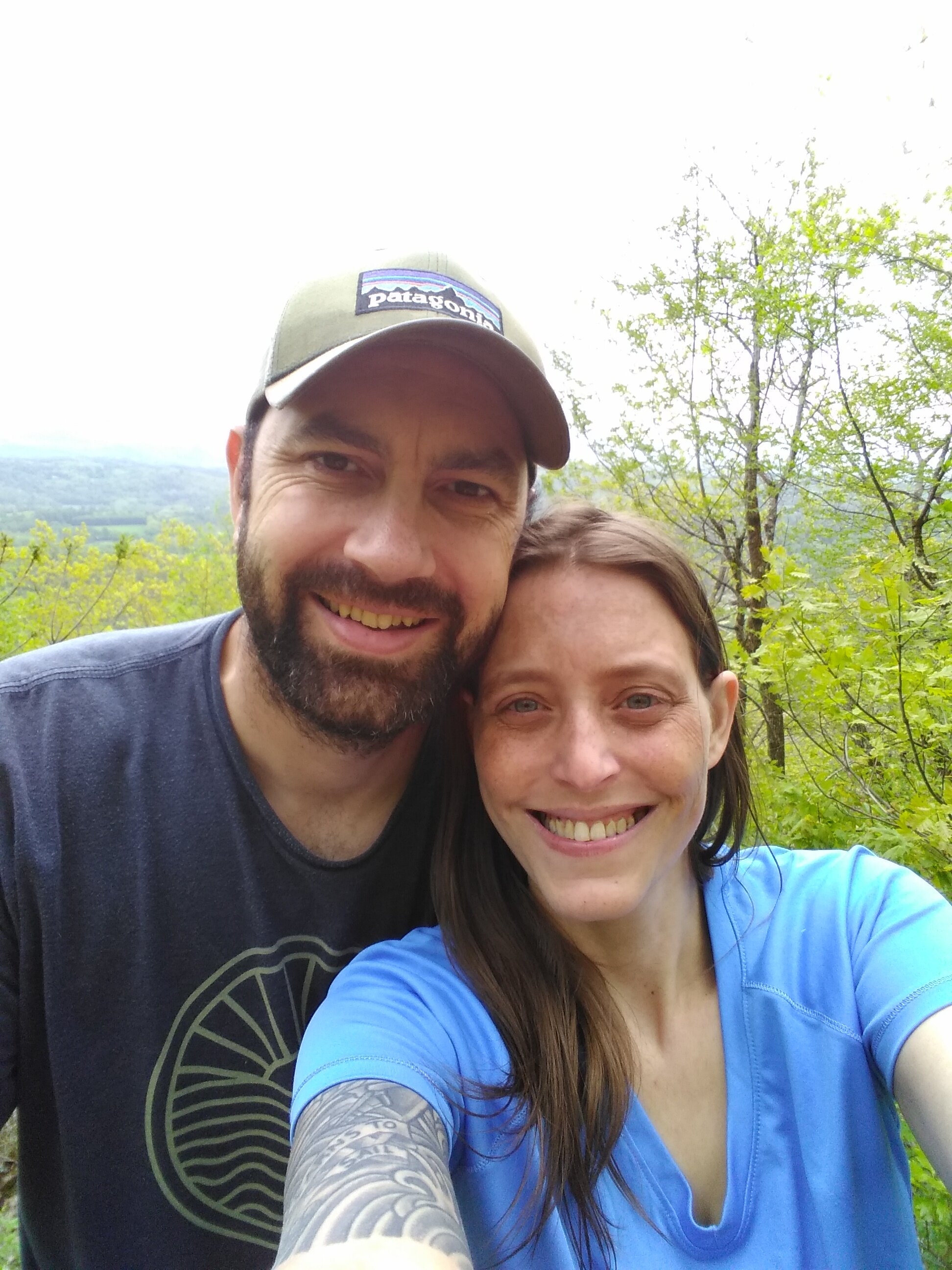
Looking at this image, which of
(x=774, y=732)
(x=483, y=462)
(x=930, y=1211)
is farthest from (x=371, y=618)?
(x=774, y=732)

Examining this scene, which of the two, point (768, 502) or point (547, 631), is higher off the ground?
point (768, 502)

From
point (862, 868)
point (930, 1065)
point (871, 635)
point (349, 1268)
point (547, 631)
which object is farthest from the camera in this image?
point (871, 635)

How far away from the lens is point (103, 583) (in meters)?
8.80

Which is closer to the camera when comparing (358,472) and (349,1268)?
(349,1268)

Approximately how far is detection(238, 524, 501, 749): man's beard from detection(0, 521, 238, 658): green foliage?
246 cm

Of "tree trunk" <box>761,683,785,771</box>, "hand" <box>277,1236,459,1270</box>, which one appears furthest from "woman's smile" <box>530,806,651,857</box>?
"tree trunk" <box>761,683,785,771</box>

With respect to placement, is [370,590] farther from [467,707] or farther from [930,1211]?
[930,1211]

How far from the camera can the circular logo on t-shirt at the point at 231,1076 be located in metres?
1.52

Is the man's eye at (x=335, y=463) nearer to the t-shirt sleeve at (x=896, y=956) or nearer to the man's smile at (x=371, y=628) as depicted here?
the man's smile at (x=371, y=628)

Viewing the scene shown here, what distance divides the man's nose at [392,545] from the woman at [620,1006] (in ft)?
0.79

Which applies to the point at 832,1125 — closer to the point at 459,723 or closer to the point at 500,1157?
the point at 500,1157

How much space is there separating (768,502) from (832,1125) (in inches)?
284

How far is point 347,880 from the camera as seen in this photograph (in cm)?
163

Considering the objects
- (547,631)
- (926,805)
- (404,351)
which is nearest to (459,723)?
(547,631)
